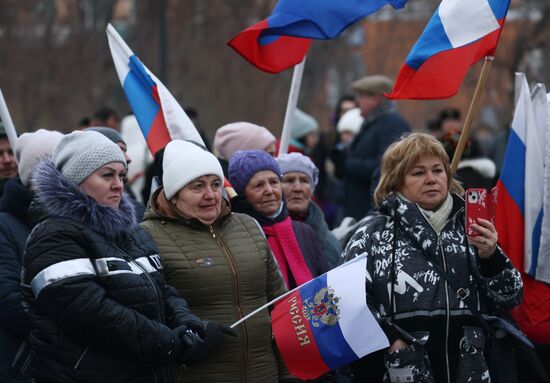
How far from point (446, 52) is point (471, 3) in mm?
326

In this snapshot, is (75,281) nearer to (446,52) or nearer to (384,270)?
(384,270)

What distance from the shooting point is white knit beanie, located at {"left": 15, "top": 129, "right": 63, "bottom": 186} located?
255 inches

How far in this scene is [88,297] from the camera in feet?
16.8

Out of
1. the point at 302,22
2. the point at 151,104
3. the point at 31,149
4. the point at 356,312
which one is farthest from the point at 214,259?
the point at 302,22

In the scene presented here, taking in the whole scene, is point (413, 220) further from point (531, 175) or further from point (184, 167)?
point (531, 175)

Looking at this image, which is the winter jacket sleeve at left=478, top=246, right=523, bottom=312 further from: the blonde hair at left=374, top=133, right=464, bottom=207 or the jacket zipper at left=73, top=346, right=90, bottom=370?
the jacket zipper at left=73, top=346, right=90, bottom=370

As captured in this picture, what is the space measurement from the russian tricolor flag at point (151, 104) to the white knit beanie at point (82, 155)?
172cm

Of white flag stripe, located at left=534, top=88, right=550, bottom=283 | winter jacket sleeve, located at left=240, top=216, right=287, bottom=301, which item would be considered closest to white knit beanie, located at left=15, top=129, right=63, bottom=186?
winter jacket sleeve, located at left=240, top=216, right=287, bottom=301

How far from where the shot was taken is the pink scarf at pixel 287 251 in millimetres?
6633

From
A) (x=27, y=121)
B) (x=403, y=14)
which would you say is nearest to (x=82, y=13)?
(x=27, y=121)

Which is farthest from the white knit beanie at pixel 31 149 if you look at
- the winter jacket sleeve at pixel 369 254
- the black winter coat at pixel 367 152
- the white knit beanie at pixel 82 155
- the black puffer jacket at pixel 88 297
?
the black winter coat at pixel 367 152

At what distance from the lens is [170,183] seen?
19.5ft

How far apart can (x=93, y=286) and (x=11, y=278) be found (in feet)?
2.88

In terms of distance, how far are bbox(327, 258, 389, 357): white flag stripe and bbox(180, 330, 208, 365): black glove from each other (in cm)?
75
